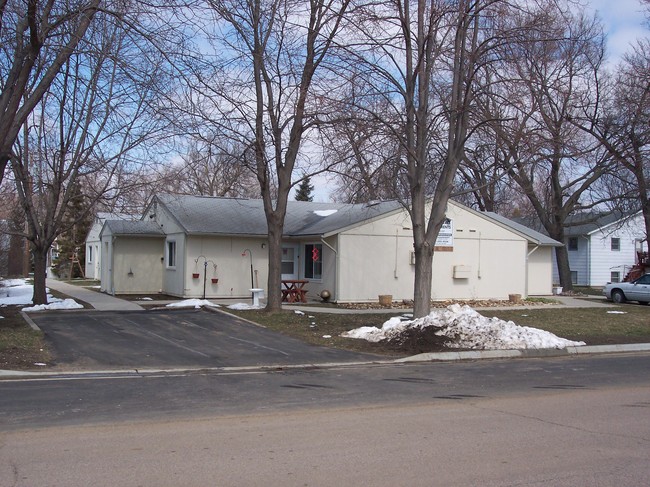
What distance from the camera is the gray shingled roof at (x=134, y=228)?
26859 mm

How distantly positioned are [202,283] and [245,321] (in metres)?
7.22

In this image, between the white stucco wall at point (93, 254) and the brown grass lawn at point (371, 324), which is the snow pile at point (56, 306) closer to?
the brown grass lawn at point (371, 324)

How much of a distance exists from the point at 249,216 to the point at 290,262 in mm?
2770

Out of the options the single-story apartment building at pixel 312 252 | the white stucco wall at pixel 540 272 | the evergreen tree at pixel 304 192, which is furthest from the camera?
the evergreen tree at pixel 304 192

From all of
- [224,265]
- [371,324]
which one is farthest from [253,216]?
[371,324]

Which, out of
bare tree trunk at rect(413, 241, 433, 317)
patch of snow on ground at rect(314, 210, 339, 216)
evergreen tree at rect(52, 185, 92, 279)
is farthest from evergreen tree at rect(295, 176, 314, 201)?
bare tree trunk at rect(413, 241, 433, 317)

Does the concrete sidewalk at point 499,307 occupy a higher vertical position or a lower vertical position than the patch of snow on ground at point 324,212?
lower

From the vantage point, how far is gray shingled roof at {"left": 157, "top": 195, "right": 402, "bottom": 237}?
984 inches

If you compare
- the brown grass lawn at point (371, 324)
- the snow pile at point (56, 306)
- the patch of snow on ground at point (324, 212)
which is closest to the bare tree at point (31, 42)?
the brown grass lawn at point (371, 324)

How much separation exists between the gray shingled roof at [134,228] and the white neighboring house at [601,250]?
31.5 metres

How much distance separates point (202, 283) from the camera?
25.0 m

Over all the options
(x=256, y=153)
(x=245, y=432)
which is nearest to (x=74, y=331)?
(x=256, y=153)

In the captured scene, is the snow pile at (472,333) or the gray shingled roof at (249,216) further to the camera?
the gray shingled roof at (249,216)

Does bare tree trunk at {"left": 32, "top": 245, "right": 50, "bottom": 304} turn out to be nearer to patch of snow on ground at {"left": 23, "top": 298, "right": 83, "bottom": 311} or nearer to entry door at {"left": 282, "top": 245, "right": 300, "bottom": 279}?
patch of snow on ground at {"left": 23, "top": 298, "right": 83, "bottom": 311}
